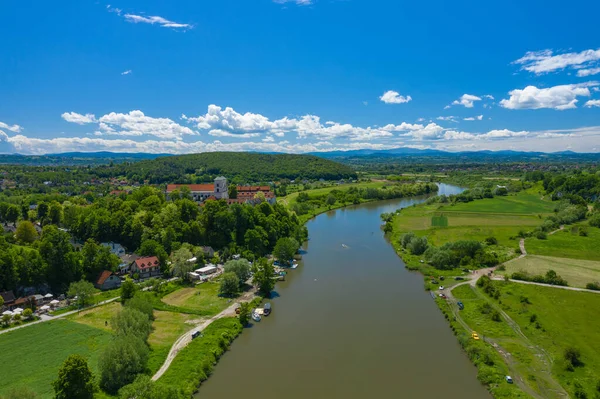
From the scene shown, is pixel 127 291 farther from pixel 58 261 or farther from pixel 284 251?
pixel 284 251

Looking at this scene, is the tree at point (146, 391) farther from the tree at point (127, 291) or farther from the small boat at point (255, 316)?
the tree at point (127, 291)

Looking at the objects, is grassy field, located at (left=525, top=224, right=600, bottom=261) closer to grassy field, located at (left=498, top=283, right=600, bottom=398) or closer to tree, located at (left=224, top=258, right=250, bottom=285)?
grassy field, located at (left=498, top=283, right=600, bottom=398)

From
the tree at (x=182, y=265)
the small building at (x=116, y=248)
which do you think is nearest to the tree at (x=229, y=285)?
the tree at (x=182, y=265)

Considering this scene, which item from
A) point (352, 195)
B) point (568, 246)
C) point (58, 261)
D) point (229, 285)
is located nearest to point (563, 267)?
point (568, 246)

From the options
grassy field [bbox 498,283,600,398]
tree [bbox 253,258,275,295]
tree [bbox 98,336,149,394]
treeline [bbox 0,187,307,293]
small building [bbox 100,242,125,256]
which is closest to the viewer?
tree [bbox 98,336,149,394]

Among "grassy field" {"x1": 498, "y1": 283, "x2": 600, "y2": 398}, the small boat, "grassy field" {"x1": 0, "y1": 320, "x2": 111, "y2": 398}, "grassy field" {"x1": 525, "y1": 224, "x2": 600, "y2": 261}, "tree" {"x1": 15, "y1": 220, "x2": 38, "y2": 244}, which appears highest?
"tree" {"x1": 15, "y1": 220, "x2": 38, "y2": 244}

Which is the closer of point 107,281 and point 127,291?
point 127,291

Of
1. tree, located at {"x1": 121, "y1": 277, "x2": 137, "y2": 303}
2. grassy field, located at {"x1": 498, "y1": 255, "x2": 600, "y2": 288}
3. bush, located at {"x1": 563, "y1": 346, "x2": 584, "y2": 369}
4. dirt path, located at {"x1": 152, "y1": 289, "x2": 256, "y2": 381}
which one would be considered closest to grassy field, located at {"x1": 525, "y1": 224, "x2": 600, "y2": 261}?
grassy field, located at {"x1": 498, "y1": 255, "x2": 600, "y2": 288}
